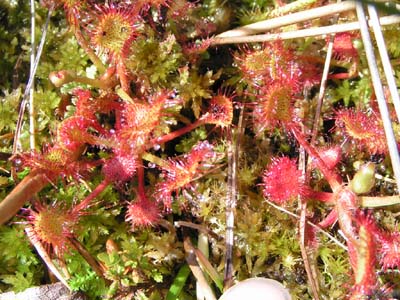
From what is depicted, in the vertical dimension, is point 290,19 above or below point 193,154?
above

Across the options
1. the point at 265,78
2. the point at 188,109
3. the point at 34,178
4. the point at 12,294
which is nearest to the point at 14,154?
the point at 34,178

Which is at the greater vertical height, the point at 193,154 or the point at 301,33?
the point at 301,33

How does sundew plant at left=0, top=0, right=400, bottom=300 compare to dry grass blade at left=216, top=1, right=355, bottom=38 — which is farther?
sundew plant at left=0, top=0, right=400, bottom=300

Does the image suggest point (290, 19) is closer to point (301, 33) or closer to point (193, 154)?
point (301, 33)

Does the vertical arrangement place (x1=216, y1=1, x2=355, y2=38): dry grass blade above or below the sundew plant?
above

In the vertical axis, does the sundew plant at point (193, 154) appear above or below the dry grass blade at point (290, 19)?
below

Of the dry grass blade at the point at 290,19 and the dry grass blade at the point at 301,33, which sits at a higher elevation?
the dry grass blade at the point at 290,19

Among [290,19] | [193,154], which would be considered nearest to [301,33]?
[290,19]

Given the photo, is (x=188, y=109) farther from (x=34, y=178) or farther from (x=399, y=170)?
(x=399, y=170)

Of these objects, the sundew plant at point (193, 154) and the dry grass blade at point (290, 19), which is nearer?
the dry grass blade at point (290, 19)
